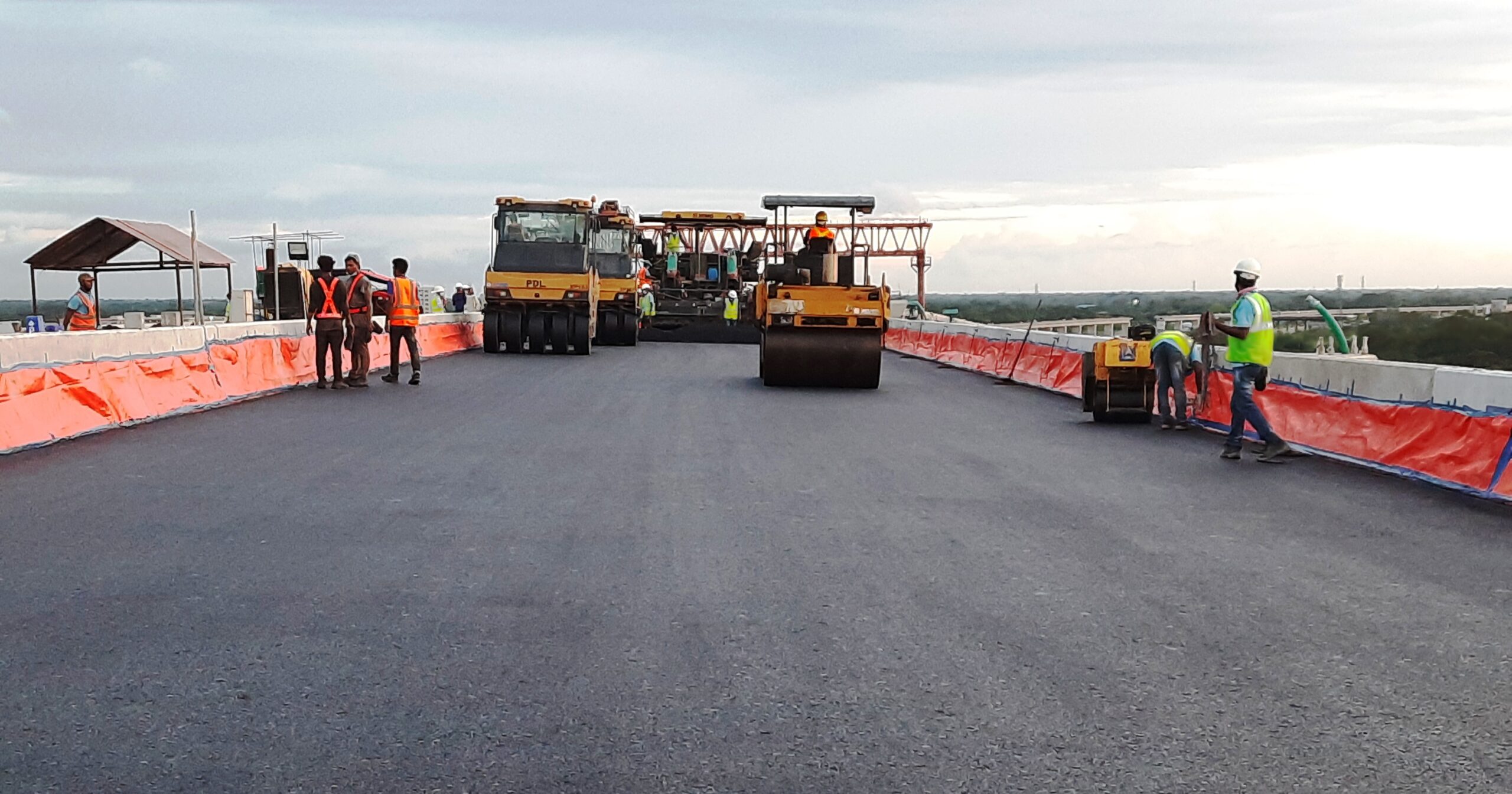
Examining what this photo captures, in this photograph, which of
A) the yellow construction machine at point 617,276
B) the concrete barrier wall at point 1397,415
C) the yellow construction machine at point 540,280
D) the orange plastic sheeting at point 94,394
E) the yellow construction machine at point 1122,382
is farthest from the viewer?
the yellow construction machine at point 617,276

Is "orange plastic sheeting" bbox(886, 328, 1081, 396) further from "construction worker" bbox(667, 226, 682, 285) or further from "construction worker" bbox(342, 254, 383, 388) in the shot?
→ "construction worker" bbox(342, 254, 383, 388)

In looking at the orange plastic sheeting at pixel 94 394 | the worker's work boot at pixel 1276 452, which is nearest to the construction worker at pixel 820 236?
the orange plastic sheeting at pixel 94 394

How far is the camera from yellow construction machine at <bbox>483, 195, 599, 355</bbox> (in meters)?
31.0

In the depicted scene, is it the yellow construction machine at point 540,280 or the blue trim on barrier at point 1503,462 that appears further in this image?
the yellow construction machine at point 540,280

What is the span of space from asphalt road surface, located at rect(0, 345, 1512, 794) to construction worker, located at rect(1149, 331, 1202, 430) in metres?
3.23

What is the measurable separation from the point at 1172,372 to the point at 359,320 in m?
11.3

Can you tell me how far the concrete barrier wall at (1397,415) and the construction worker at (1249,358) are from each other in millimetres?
589

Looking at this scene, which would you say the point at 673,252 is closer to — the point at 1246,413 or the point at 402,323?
the point at 402,323

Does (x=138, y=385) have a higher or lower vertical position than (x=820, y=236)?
lower

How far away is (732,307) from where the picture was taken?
39.7 meters

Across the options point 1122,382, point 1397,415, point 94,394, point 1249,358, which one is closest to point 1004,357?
point 1122,382

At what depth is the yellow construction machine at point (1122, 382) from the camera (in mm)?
15547

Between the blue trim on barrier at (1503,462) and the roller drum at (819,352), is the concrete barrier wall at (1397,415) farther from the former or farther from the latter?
the roller drum at (819,352)

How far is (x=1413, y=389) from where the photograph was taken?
1160 cm
